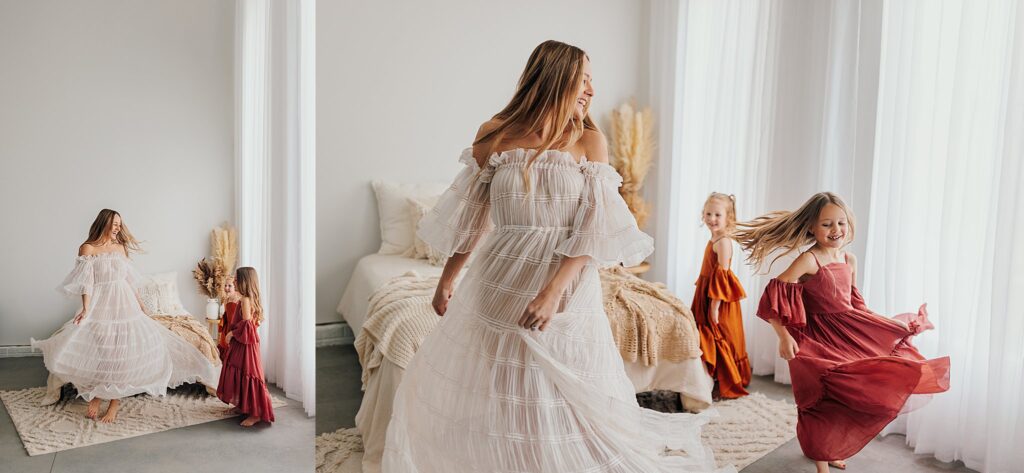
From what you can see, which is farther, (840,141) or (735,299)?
(840,141)

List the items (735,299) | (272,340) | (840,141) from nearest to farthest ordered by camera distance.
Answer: (272,340) < (735,299) < (840,141)

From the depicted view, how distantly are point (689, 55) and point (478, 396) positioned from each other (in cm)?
145

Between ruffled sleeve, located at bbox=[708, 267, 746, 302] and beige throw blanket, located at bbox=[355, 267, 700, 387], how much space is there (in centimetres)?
13

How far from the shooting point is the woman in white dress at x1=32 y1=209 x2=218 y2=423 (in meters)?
1.05

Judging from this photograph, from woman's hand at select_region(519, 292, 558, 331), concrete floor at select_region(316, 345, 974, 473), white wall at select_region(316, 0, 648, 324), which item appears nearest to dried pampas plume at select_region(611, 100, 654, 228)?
white wall at select_region(316, 0, 648, 324)

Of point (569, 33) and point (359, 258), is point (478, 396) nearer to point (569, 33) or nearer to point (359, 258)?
point (359, 258)

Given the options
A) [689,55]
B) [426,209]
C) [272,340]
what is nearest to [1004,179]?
[689,55]

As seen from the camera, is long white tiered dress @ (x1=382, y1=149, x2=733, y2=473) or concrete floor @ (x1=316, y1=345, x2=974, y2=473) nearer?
long white tiered dress @ (x1=382, y1=149, x2=733, y2=473)

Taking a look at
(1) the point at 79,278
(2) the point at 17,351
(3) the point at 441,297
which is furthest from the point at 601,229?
(2) the point at 17,351

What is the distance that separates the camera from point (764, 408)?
268cm

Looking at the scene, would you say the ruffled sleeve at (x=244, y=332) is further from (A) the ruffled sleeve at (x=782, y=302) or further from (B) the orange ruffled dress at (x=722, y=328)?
(A) the ruffled sleeve at (x=782, y=302)

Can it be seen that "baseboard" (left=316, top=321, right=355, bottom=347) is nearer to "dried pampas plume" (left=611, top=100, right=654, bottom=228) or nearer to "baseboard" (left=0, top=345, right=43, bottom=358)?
"baseboard" (left=0, top=345, right=43, bottom=358)

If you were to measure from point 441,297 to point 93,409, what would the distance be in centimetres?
76

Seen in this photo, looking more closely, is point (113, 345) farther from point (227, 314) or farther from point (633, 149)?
point (633, 149)
